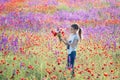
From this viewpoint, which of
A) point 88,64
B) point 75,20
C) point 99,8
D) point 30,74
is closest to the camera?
point 30,74

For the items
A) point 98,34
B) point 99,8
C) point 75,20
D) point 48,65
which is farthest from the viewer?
point 99,8

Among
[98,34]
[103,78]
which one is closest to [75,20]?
[98,34]

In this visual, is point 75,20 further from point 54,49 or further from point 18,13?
point 54,49

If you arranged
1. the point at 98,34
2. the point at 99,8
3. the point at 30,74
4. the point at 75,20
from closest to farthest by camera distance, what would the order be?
1. the point at 30,74
2. the point at 98,34
3. the point at 75,20
4. the point at 99,8

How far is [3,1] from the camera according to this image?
47.5ft

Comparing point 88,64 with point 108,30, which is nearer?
point 88,64

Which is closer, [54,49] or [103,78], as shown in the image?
[103,78]

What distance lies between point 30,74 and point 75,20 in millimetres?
6194

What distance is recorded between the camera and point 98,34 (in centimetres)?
979

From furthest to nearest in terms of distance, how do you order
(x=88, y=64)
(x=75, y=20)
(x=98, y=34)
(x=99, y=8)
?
(x=99, y=8), (x=75, y=20), (x=98, y=34), (x=88, y=64)

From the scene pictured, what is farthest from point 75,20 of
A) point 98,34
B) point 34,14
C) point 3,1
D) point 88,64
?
point 88,64

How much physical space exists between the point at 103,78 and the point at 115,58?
1.72 metres

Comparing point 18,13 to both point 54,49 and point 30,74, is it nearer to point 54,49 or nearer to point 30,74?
point 54,49

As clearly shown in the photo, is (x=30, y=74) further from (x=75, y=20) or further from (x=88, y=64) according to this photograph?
(x=75, y=20)
